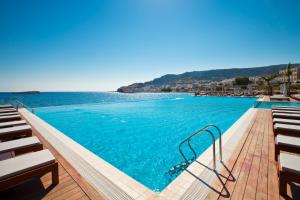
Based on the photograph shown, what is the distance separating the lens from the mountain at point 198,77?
341 ft

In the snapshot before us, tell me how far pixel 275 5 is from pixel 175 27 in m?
6.99

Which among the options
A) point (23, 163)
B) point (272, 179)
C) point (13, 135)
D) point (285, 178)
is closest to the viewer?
point (285, 178)

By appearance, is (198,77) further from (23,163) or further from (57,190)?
(23,163)

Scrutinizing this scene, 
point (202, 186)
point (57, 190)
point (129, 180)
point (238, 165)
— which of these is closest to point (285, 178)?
point (238, 165)

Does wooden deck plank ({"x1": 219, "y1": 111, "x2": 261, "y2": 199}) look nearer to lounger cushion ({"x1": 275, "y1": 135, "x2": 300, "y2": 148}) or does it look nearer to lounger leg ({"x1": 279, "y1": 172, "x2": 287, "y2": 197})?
lounger leg ({"x1": 279, "y1": 172, "x2": 287, "y2": 197})

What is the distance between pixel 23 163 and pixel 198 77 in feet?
462

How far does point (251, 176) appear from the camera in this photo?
8.37ft

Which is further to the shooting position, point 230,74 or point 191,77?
point 191,77

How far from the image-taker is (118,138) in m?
7.24

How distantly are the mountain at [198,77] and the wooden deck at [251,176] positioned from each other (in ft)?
373

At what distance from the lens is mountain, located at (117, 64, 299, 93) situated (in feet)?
341

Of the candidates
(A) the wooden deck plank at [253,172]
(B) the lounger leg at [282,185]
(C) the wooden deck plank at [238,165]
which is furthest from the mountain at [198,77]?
(B) the lounger leg at [282,185]

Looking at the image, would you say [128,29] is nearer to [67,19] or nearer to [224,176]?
[67,19]

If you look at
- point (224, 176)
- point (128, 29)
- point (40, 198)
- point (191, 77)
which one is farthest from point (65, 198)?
point (191, 77)
